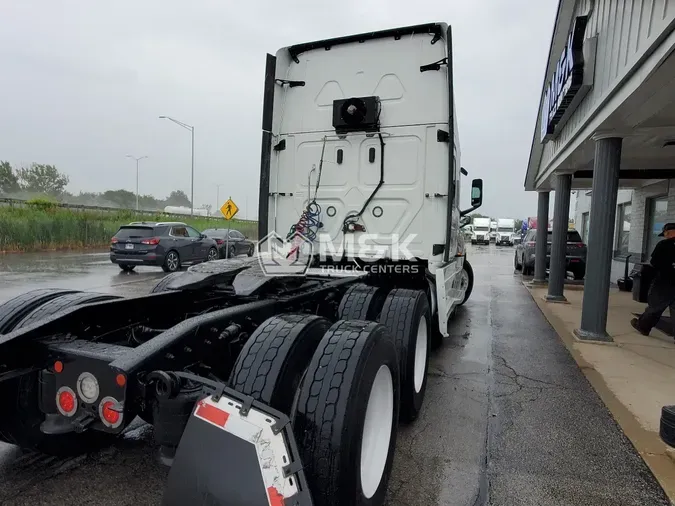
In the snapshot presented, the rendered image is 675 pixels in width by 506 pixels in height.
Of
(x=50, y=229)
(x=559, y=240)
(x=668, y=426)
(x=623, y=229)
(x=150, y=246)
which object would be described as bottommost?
(x=668, y=426)

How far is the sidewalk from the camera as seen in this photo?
10.6 feet

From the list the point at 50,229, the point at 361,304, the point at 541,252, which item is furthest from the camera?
the point at 50,229

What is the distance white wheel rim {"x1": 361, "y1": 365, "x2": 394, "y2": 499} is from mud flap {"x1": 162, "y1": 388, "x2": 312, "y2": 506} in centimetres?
58

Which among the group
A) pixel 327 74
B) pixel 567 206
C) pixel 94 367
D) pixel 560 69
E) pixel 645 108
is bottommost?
pixel 94 367

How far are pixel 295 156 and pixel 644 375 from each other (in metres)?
4.64

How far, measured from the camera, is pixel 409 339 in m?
3.42

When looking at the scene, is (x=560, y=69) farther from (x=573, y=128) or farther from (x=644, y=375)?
(x=644, y=375)

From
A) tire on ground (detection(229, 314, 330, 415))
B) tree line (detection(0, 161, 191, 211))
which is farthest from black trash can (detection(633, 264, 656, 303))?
tree line (detection(0, 161, 191, 211))

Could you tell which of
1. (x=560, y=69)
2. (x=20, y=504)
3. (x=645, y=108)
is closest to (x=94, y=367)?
(x=20, y=504)

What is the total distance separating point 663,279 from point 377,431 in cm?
578

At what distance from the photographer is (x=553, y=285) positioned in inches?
369

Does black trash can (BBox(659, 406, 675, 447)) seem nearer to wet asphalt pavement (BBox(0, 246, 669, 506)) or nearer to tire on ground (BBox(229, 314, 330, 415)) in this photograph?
wet asphalt pavement (BBox(0, 246, 669, 506))

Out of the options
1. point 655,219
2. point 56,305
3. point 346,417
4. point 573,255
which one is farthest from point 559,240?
point 56,305

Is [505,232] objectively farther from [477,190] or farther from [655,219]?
[477,190]
